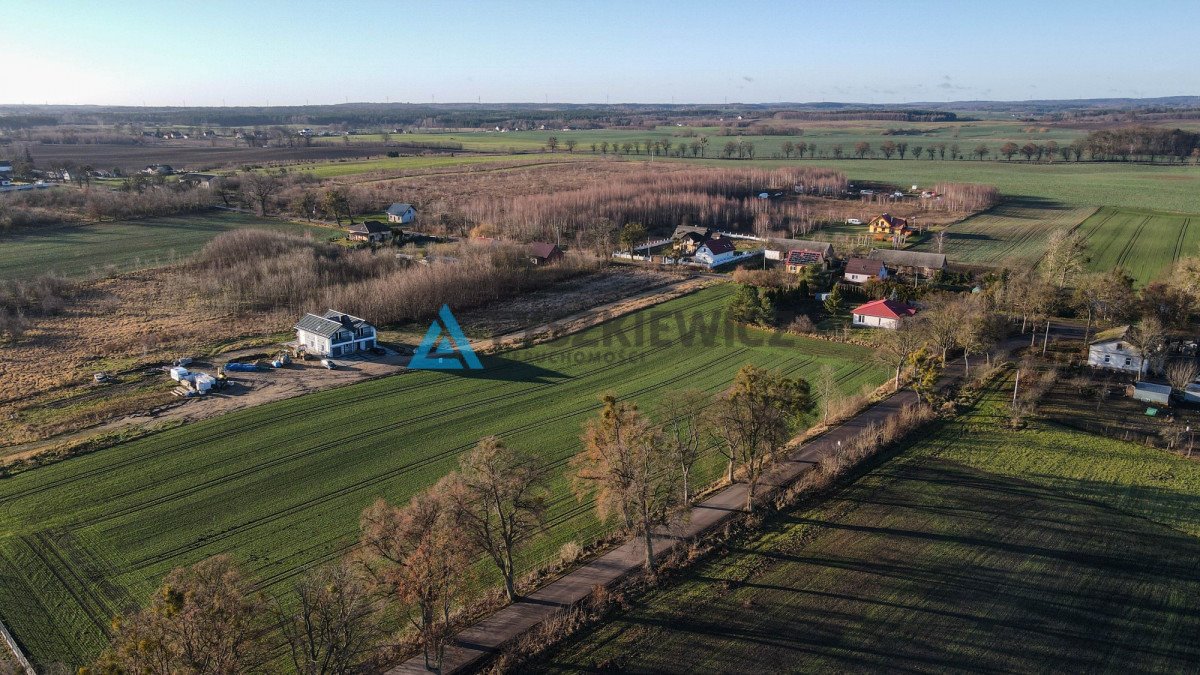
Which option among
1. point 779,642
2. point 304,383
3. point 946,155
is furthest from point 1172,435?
point 946,155

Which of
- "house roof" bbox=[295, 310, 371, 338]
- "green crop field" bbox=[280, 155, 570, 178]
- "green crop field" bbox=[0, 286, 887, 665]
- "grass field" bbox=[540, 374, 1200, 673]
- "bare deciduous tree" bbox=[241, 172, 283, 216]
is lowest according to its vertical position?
"grass field" bbox=[540, 374, 1200, 673]

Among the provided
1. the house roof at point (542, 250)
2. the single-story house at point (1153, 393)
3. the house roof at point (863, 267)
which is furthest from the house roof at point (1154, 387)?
the house roof at point (542, 250)

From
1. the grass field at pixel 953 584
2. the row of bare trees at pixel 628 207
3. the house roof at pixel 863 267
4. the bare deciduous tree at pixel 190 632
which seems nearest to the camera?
the bare deciduous tree at pixel 190 632

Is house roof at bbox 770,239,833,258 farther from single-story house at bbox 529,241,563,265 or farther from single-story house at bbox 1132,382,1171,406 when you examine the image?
single-story house at bbox 1132,382,1171,406

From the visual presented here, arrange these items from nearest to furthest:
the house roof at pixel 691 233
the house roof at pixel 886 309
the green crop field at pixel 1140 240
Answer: the house roof at pixel 886 309 → the green crop field at pixel 1140 240 → the house roof at pixel 691 233

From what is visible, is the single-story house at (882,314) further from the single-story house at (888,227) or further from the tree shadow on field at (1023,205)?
the tree shadow on field at (1023,205)

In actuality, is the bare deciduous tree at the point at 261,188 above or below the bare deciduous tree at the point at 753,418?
above

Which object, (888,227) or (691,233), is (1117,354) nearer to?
(888,227)

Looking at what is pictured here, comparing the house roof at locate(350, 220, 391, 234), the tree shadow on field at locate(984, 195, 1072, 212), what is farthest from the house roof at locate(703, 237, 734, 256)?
the tree shadow on field at locate(984, 195, 1072, 212)
